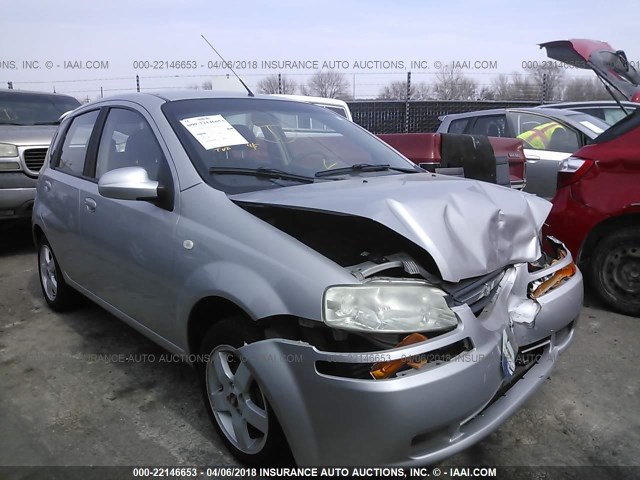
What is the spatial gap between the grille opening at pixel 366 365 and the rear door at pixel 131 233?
1024mm

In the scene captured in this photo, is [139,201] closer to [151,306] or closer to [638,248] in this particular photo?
[151,306]

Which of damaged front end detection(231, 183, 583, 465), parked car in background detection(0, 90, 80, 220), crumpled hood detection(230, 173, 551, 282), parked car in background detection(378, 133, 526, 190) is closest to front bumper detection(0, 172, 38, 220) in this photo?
parked car in background detection(0, 90, 80, 220)

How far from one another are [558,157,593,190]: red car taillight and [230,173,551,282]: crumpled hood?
1751mm

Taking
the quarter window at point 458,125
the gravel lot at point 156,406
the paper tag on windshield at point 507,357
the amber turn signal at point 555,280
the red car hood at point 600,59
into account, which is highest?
the red car hood at point 600,59

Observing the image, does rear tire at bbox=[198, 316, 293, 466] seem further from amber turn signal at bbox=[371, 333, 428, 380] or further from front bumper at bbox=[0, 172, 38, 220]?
front bumper at bbox=[0, 172, 38, 220]

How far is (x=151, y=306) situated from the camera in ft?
8.92

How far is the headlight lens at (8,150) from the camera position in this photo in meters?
5.82

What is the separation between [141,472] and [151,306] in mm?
811

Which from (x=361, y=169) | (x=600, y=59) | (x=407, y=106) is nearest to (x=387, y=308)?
(x=361, y=169)

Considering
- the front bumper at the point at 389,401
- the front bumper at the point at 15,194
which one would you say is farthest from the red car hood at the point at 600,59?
the front bumper at the point at 15,194

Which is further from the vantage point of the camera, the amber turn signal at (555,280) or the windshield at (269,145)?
the windshield at (269,145)

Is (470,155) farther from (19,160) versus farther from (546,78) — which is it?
(546,78)

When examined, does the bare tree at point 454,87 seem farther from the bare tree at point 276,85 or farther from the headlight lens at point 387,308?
the headlight lens at point 387,308

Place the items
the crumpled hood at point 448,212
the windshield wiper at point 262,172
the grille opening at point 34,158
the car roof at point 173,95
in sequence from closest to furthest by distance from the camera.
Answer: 1. the crumpled hood at point 448,212
2. the windshield wiper at point 262,172
3. the car roof at point 173,95
4. the grille opening at point 34,158
